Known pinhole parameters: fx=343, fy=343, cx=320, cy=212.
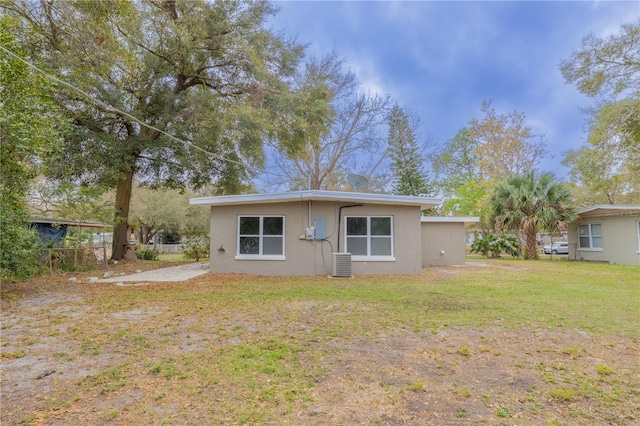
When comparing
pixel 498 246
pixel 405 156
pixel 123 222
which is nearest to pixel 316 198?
pixel 123 222

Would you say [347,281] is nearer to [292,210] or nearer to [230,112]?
[292,210]

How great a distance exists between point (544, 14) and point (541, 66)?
4.56 metres

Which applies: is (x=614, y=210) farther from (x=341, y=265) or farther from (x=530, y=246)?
(x=341, y=265)

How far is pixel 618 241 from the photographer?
14.9 meters

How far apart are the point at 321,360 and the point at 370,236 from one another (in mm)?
7327

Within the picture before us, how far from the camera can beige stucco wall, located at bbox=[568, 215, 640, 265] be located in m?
14.3

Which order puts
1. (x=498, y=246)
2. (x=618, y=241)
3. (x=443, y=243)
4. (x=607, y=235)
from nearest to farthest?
1. (x=443, y=243)
2. (x=618, y=241)
3. (x=607, y=235)
4. (x=498, y=246)

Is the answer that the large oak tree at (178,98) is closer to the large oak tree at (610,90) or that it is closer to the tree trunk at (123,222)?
the tree trunk at (123,222)

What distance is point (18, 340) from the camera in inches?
170

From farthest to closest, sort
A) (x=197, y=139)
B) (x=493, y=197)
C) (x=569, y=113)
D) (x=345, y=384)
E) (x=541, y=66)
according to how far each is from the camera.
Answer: (x=493, y=197), (x=569, y=113), (x=541, y=66), (x=197, y=139), (x=345, y=384)

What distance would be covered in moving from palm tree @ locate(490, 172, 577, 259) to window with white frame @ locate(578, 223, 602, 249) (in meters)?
1.06

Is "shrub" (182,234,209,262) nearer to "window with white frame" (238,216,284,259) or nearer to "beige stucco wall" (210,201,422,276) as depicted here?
"beige stucco wall" (210,201,422,276)

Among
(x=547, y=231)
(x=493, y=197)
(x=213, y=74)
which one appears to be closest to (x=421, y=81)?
(x=493, y=197)

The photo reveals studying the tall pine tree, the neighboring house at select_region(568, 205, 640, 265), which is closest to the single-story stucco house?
the neighboring house at select_region(568, 205, 640, 265)
